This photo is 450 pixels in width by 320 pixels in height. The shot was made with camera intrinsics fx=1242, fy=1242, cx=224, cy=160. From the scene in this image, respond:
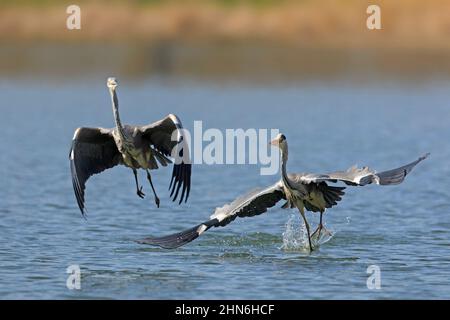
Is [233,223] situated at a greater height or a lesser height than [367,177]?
lesser

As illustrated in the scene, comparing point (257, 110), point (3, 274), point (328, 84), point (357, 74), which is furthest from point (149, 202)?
point (357, 74)

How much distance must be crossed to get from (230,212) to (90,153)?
2.32 metres

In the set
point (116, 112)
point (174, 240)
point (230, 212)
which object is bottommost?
point (174, 240)

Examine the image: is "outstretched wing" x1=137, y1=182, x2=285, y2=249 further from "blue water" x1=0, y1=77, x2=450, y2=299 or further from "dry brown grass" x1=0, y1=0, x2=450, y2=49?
"dry brown grass" x1=0, y1=0, x2=450, y2=49

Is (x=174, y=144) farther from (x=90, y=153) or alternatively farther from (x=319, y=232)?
(x=319, y=232)

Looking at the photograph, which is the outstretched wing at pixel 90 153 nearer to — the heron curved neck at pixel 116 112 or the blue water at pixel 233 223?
the heron curved neck at pixel 116 112

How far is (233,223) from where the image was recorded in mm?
19469

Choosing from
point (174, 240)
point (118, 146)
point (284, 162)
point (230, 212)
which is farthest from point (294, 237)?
point (118, 146)

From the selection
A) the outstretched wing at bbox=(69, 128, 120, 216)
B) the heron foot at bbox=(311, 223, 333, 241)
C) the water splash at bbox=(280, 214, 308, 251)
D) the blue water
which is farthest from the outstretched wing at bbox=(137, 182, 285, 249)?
the outstretched wing at bbox=(69, 128, 120, 216)

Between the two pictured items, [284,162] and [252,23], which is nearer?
[284,162]

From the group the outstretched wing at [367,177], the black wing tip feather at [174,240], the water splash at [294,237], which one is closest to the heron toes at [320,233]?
the water splash at [294,237]

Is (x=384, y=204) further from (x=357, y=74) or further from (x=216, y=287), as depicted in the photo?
(x=357, y=74)

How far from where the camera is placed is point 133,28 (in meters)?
54.2
